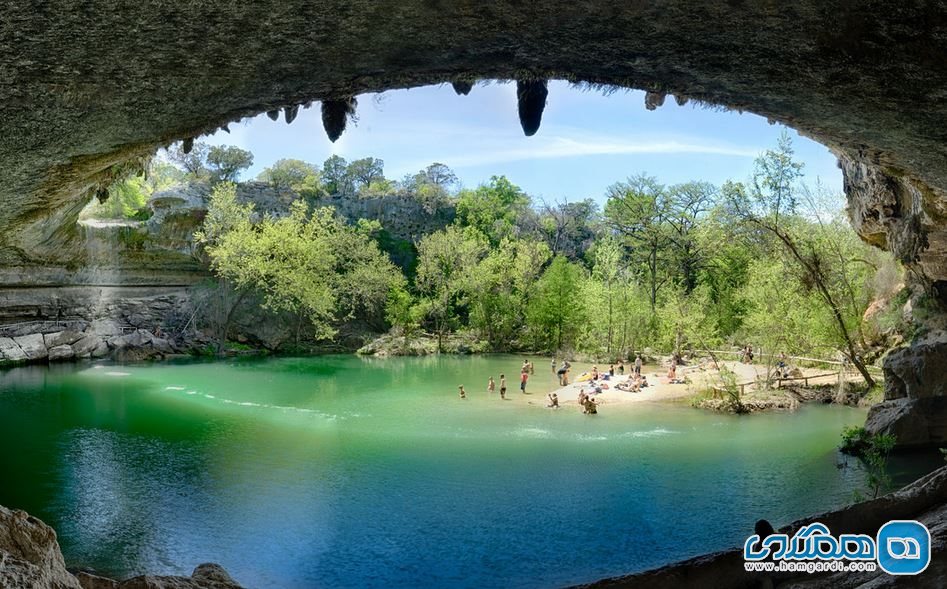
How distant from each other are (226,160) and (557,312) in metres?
26.2

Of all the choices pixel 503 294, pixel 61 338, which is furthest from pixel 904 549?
pixel 503 294

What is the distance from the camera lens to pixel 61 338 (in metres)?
30.0

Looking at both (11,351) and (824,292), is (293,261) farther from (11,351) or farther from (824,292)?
(824,292)

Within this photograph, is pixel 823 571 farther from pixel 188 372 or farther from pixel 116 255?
pixel 116 255

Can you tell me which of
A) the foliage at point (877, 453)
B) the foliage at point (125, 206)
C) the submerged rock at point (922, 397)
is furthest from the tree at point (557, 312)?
the submerged rock at point (922, 397)

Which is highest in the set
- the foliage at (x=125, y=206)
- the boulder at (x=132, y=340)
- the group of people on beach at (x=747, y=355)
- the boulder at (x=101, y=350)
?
the foliage at (x=125, y=206)

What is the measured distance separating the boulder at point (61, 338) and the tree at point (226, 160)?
18676 mm

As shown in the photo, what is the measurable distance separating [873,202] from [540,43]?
29.6 ft

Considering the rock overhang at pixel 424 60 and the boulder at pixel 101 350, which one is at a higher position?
the rock overhang at pixel 424 60

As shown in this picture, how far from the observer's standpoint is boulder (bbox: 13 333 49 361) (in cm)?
2820

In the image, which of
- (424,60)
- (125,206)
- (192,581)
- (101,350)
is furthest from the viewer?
(125,206)

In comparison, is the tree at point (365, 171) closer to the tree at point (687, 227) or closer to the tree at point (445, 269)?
the tree at point (445, 269)

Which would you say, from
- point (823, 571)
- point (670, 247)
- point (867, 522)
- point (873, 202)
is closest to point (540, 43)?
point (823, 571)

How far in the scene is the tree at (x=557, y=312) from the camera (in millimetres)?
38219
